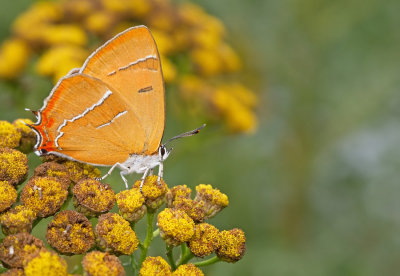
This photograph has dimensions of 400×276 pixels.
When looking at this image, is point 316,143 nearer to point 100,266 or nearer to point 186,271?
point 186,271

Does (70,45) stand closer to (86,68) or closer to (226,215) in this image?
(86,68)

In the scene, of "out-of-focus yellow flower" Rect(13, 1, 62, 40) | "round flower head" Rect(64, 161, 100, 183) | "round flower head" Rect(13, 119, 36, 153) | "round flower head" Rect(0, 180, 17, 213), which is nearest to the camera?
"round flower head" Rect(0, 180, 17, 213)

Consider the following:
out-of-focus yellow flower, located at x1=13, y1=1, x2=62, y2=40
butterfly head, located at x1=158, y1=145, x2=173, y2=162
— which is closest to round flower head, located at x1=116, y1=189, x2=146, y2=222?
butterfly head, located at x1=158, y1=145, x2=173, y2=162

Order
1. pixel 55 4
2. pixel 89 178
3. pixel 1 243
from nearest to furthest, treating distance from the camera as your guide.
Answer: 1. pixel 1 243
2. pixel 89 178
3. pixel 55 4

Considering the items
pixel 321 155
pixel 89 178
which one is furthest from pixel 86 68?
pixel 321 155

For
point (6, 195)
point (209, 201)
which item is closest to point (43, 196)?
point (6, 195)

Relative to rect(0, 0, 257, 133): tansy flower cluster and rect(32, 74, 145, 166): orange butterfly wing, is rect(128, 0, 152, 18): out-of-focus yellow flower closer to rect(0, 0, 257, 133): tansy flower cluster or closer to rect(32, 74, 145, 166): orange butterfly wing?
rect(0, 0, 257, 133): tansy flower cluster
